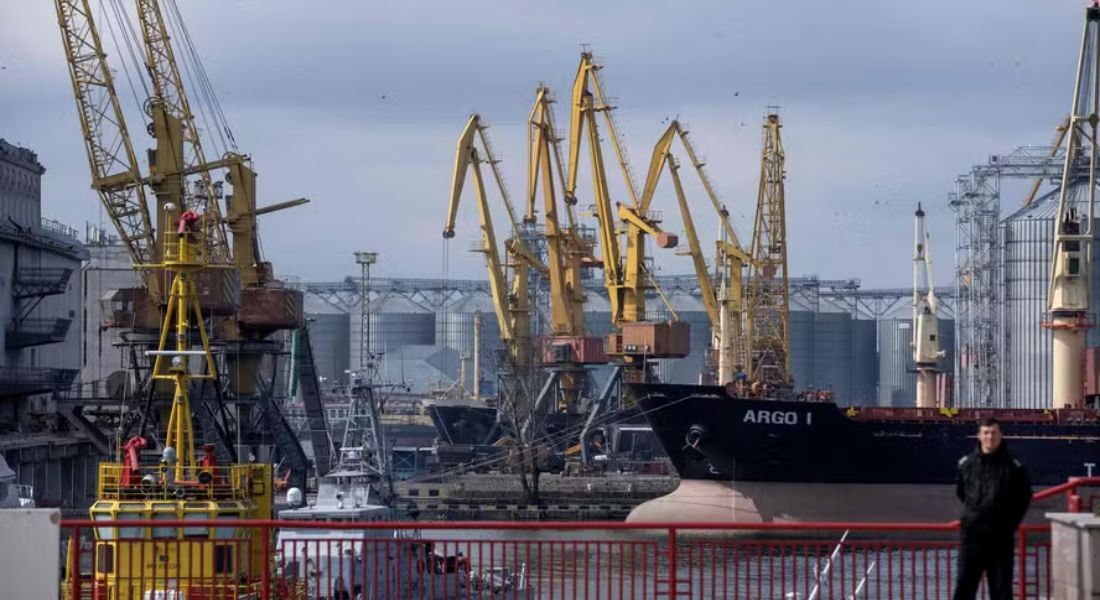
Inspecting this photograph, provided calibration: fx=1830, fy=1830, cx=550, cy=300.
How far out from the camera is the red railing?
14.8m

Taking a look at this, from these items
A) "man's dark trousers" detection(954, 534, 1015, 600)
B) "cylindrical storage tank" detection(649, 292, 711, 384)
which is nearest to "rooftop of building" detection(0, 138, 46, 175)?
"man's dark trousers" detection(954, 534, 1015, 600)

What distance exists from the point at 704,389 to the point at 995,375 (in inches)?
1446

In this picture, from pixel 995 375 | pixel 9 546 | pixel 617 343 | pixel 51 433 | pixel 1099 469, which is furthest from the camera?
pixel 995 375

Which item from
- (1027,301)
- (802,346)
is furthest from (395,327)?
(1027,301)

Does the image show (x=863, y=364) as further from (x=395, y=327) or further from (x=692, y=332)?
(x=395, y=327)

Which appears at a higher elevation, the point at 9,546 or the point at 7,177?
the point at 7,177

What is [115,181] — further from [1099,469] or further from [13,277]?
[1099,469]

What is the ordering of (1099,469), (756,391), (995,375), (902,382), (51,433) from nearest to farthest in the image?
(1099,469) → (51,433) → (756,391) → (995,375) → (902,382)

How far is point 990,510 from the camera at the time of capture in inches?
506

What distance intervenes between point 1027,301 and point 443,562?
225 feet

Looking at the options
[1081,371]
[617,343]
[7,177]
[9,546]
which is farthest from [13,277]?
[9,546]

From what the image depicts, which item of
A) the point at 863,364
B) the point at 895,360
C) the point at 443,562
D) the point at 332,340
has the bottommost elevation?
the point at 443,562

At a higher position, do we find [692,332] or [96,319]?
[692,332]

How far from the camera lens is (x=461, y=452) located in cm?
9162
